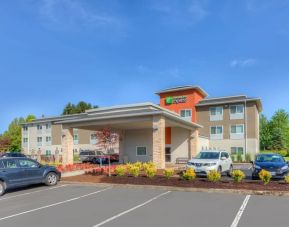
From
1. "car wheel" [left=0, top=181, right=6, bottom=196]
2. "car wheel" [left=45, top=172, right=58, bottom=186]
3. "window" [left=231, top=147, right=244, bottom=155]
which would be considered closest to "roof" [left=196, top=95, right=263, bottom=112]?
"window" [left=231, top=147, right=244, bottom=155]

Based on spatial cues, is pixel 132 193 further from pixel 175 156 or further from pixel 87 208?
pixel 175 156

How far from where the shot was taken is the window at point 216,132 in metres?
42.3

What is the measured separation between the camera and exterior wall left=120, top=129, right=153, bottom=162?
1236 inches

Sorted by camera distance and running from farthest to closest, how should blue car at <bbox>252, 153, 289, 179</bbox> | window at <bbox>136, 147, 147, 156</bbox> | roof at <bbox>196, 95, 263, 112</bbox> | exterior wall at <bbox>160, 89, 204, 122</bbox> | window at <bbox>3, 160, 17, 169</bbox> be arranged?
1. exterior wall at <bbox>160, 89, 204, 122</bbox>
2. roof at <bbox>196, 95, 263, 112</bbox>
3. window at <bbox>136, 147, 147, 156</bbox>
4. blue car at <bbox>252, 153, 289, 179</bbox>
5. window at <bbox>3, 160, 17, 169</bbox>

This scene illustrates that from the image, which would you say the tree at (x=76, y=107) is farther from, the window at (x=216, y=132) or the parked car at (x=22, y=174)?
the parked car at (x=22, y=174)

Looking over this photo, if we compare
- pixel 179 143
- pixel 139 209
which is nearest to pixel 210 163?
pixel 139 209

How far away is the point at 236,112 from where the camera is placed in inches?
1628

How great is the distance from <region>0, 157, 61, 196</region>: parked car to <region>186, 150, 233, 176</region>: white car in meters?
7.49

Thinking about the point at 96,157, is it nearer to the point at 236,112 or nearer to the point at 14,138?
the point at 236,112

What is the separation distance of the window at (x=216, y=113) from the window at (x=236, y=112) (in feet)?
4.91

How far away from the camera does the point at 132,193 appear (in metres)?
12.6

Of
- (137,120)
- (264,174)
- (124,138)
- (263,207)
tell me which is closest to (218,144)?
(124,138)

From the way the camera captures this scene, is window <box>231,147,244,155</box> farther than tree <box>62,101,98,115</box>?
No

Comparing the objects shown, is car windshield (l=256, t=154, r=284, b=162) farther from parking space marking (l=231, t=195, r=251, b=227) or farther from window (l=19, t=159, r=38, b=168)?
window (l=19, t=159, r=38, b=168)
